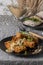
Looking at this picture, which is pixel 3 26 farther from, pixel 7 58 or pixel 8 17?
pixel 7 58

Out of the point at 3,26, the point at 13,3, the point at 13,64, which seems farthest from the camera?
Result: the point at 13,3

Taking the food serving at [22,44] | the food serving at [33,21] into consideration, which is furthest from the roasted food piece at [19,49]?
the food serving at [33,21]

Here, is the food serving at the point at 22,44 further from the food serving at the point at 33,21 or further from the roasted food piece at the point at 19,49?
the food serving at the point at 33,21

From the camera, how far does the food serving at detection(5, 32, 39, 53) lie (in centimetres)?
99

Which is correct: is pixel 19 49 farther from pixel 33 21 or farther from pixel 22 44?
pixel 33 21

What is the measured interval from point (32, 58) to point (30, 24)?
394 mm

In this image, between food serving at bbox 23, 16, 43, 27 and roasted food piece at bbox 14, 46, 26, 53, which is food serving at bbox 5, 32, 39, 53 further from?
food serving at bbox 23, 16, 43, 27

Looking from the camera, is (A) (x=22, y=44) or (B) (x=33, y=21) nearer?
(A) (x=22, y=44)

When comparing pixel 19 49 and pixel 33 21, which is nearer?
pixel 19 49

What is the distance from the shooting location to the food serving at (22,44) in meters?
0.99

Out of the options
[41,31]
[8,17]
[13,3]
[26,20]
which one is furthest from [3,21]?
[13,3]

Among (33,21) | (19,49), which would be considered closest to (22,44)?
(19,49)

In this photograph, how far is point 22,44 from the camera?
1.02 meters

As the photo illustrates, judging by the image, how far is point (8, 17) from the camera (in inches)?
65.0
